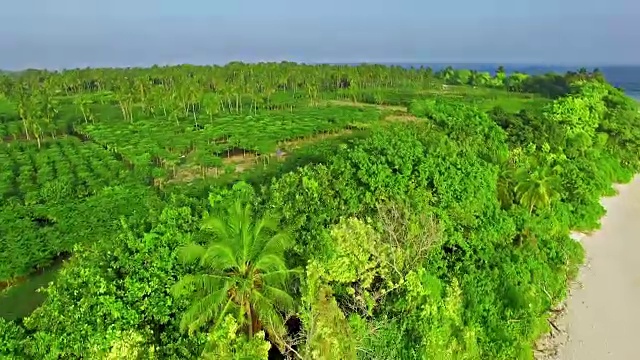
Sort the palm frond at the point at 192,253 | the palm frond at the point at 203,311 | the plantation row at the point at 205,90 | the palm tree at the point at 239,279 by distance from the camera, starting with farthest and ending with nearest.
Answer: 1. the plantation row at the point at 205,90
2. the palm frond at the point at 192,253
3. the palm tree at the point at 239,279
4. the palm frond at the point at 203,311

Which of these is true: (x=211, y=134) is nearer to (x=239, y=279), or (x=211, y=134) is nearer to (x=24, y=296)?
(x=24, y=296)

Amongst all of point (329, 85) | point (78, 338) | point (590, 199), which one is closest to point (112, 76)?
point (329, 85)

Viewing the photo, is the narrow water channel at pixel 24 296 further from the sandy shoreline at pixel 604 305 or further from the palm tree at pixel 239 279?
the sandy shoreline at pixel 604 305

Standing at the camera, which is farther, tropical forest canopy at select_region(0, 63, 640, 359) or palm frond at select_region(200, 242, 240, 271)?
tropical forest canopy at select_region(0, 63, 640, 359)

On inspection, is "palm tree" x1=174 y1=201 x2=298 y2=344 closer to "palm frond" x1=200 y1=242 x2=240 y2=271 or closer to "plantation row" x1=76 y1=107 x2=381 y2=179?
"palm frond" x1=200 y1=242 x2=240 y2=271

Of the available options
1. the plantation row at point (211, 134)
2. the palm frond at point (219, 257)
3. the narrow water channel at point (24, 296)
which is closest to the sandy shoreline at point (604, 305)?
the palm frond at point (219, 257)

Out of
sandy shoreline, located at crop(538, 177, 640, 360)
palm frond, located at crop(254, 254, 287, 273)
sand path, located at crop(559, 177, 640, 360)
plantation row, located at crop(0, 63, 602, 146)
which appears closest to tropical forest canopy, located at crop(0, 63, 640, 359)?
palm frond, located at crop(254, 254, 287, 273)
